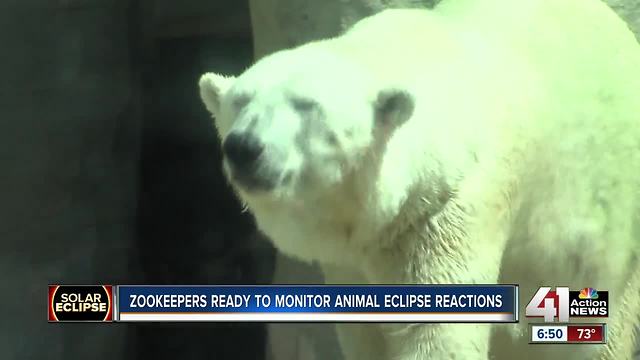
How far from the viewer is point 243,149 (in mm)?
853

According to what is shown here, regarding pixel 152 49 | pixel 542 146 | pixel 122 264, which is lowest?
pixel 122 264

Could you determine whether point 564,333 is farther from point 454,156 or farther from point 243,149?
point 243,149

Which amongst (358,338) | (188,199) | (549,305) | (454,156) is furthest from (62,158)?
(549,305)

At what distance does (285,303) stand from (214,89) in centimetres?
31

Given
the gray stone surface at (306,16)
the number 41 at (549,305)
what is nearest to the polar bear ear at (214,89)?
the gray stone surface at (306,16)

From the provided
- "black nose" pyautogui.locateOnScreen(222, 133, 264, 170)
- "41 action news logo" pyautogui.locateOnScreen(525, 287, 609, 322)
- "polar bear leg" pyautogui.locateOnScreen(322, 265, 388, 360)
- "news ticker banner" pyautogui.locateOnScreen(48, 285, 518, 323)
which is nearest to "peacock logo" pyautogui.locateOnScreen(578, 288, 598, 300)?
"41 action news logo" pyautogui.locateOnScreen(525, 287, 609, 322)

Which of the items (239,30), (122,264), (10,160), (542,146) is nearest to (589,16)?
(542,146)

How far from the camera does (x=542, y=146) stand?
43.8 inches

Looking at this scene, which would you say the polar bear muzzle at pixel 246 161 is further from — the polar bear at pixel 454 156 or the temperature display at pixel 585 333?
the temperature display at pixel 585 333

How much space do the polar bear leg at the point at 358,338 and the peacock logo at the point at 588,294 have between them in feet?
0.92

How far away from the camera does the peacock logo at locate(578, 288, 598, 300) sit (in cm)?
117

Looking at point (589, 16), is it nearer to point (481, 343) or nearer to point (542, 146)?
point (542, 146)

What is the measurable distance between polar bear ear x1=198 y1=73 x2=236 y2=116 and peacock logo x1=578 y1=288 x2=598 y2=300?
22.0 inches

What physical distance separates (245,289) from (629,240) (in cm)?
56
